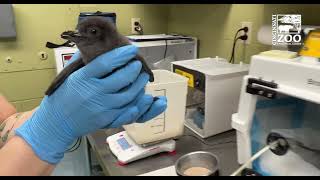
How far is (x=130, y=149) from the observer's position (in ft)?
3.84

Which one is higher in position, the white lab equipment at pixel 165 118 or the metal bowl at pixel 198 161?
the white lab equipment at pixel 165 118

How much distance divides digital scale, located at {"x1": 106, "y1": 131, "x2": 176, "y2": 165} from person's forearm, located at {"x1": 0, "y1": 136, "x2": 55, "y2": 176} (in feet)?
1.22

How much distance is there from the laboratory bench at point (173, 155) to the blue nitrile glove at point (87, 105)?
33 cm

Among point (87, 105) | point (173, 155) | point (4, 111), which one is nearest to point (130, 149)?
point (173, 155)

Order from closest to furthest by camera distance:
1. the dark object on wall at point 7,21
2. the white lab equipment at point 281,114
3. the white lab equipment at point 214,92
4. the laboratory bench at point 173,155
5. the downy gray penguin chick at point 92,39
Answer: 1. the downy gray penguin chick at point 92,39
2. the white lab equipment at point 281,114
3. the laboratory bench at point 173,155
4. the white lab equipment at point 214,92
5. the dark object on wall at point 7,21

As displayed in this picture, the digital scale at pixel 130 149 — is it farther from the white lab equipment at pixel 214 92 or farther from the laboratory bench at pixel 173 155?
the white lab equipment at pixel 214 92

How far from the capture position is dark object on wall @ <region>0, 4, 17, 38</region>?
73.0 inches

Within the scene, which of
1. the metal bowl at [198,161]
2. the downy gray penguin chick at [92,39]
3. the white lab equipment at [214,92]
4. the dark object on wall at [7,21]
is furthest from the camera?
the dark object on wall at [7,21]

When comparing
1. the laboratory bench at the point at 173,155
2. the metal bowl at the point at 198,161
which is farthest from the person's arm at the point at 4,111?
the metal bowl at the point at 198,161

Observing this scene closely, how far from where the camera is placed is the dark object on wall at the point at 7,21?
1.86 metres

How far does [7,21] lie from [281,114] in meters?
1.76

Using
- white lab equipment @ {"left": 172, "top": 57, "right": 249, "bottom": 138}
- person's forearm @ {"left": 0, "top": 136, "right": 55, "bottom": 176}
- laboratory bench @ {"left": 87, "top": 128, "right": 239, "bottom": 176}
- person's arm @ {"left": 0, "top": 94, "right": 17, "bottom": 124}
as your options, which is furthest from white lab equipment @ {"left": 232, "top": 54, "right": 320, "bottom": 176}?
person's arm @ {"left": 0, "top": 94, "right": 17, "bottom": 124}

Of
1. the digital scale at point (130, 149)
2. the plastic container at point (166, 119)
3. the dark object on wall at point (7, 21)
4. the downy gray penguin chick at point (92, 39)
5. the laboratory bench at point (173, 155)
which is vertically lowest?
the laboratory bench at point (173, 155)

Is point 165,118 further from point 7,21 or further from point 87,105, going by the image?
point 7,21
